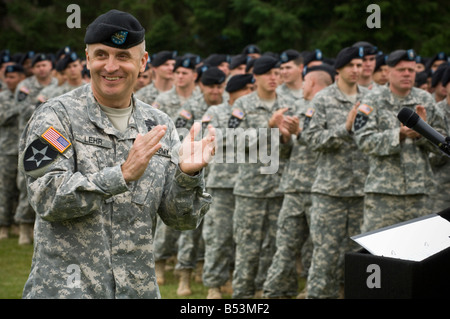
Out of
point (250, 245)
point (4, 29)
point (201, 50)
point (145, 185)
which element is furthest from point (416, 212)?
point (4, 29)

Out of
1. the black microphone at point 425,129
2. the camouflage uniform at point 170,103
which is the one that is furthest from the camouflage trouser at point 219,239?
the black microphone at point 425,129

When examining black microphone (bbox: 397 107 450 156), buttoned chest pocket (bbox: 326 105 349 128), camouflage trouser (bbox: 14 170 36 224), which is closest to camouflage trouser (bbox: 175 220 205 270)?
buttoned chest pocket (bbox: 326 105 349 128)

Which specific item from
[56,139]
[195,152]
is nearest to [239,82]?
[195,152]

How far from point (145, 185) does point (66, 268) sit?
0.52 metres

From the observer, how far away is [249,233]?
8383mm

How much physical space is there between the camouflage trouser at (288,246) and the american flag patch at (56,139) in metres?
4.96

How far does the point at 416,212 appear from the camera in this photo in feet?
23.7

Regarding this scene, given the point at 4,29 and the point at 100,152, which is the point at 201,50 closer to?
the point at 4,29

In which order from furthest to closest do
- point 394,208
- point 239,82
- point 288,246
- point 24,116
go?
point 24,116
point 239,82
point 288,246
point 394,208

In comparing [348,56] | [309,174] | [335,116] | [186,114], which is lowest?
[309,174]

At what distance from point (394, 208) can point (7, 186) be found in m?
7.44

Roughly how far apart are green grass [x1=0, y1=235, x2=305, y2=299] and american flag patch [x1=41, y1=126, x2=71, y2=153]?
532 cm

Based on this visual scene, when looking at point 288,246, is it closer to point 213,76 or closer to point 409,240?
point 213,76

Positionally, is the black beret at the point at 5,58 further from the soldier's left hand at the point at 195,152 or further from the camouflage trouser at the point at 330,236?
the soldier's left hand at the point at 195,152
